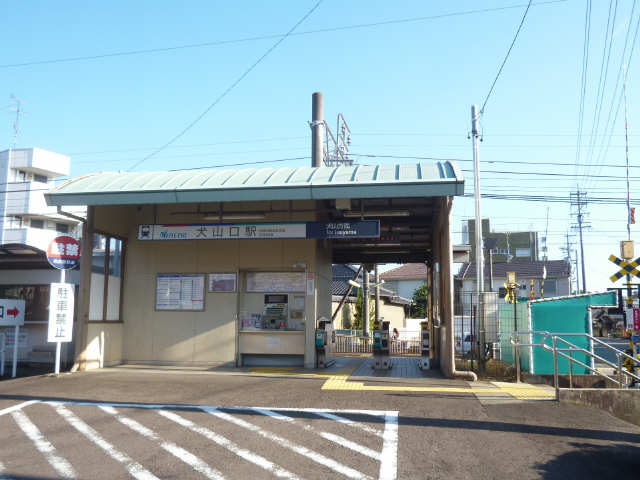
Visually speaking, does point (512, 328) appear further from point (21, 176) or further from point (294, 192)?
point (21, 176)

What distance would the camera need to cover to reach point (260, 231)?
12781 mm

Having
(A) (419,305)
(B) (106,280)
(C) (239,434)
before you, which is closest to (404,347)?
(B) (106,280)

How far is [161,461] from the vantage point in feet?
18.4

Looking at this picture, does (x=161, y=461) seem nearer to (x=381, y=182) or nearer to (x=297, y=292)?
(x=381, y=182)

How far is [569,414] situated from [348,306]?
89.2ft

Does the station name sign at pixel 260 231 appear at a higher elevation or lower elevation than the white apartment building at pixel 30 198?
lower

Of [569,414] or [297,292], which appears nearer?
[569,414]

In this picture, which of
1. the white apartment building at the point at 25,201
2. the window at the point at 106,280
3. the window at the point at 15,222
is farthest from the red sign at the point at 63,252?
the window at the point at 15,222

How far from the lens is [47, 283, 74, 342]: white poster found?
11336 millimetres

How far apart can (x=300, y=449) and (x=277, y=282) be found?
25.6 ft

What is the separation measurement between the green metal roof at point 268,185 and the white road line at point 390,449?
4.71 metres

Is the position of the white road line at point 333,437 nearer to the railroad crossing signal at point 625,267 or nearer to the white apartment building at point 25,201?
the railroad crossing signal at point 625,267

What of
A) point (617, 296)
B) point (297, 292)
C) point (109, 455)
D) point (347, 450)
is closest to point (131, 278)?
point (297, 292)

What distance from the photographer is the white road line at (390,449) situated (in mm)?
5184
